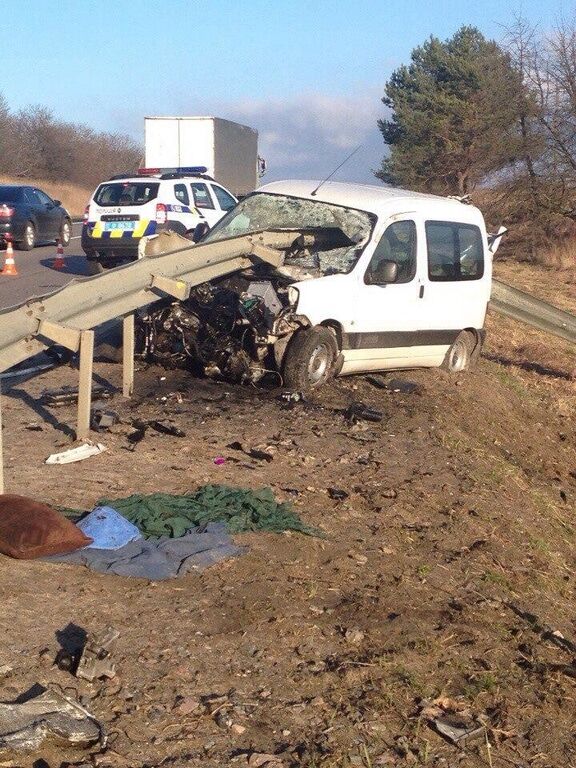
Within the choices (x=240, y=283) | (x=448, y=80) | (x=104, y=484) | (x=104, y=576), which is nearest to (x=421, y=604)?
(x=104, y=576)

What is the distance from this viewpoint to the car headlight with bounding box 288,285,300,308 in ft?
31.0

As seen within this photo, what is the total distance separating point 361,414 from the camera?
914 centimetres

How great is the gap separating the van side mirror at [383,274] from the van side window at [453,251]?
100 centimetres

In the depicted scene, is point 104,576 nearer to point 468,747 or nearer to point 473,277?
point 468,747

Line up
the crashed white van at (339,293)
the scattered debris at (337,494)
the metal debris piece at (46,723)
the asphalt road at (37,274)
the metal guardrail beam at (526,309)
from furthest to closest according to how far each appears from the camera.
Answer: the asphalt road at (37,274)
the metal guardrail beam at (526,309)
the crashed white van at (339,293)
the scattered debris at (337,494)
the metal debris piece at (46,723)

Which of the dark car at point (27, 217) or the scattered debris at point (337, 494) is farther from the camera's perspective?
the dark car at point (27, 217)

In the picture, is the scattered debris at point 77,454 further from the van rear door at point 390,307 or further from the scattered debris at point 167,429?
the van rear door at point 390,307

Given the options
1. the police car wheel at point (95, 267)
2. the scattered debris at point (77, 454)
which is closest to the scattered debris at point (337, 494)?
the scattered debris at point (77, 454)

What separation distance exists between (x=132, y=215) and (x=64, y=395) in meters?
11.5

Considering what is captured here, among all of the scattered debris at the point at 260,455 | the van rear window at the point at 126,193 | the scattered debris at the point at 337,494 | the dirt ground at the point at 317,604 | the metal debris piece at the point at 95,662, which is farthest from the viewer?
the van rear window at the point at 126,193

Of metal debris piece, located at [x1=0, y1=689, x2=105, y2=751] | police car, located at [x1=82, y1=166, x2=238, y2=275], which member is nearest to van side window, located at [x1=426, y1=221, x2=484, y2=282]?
metal debris piece, located at [x1=0, y1=689, x2=105, y2=751]

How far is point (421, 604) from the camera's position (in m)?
5.50

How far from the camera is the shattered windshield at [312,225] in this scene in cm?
1021

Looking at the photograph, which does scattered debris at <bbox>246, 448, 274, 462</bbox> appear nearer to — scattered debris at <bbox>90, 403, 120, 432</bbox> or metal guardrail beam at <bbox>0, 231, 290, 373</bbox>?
scattered debris at <bbox>90, 403, 120, 432</bbox>
